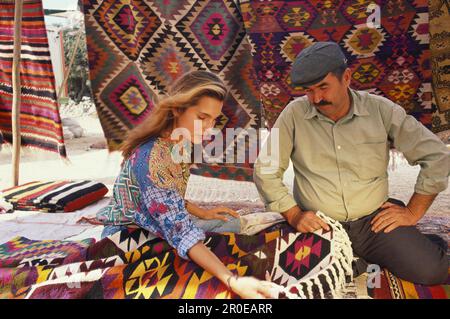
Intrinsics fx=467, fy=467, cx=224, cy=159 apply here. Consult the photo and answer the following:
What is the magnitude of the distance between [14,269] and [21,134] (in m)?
1.92

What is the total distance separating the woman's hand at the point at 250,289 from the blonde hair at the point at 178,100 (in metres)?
0.64

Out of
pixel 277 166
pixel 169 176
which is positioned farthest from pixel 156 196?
pixel 277 166

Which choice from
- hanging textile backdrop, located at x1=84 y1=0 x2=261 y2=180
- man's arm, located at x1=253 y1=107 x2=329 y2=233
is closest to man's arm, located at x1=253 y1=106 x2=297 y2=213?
man's arm, located at x1=253 y1=107 x2=329 y2=233

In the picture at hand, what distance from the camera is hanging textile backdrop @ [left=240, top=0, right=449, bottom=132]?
2.38 m

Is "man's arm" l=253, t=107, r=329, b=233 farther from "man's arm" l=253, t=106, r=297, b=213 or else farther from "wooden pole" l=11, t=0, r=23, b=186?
"wooden pole" l=11, t=0, r=23, b=186

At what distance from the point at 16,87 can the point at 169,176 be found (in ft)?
6.55

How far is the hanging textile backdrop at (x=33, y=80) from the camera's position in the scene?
121 inches

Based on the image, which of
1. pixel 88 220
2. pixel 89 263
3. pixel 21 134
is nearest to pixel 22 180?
pixel 21 134

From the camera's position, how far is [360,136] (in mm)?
1939

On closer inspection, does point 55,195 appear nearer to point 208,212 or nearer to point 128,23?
point 128,23

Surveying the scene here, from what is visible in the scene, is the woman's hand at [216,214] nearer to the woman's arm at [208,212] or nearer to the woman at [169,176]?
the woman's arm at [208,212]

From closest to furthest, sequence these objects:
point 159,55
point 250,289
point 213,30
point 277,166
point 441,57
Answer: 1. point 250,289
2. point 277,166
3. point 441,57
4. point 213,30
5. point 159,55

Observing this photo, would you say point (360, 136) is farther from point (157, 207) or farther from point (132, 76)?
point (132, 76)

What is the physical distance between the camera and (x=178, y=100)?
5.72ft
